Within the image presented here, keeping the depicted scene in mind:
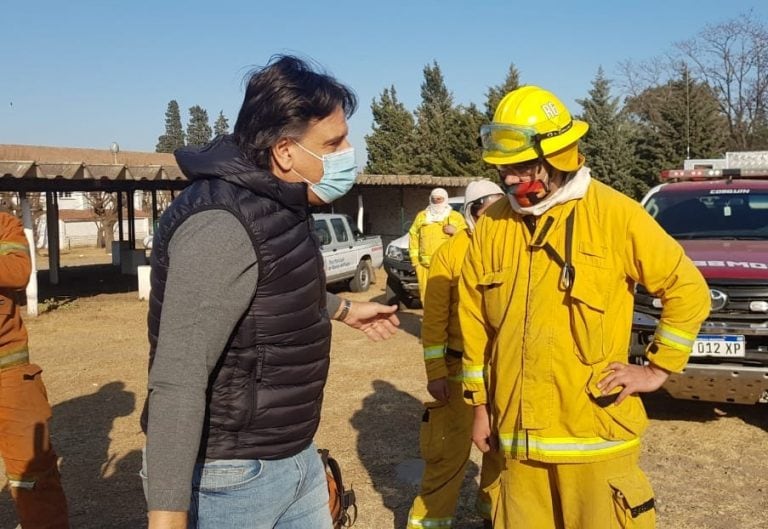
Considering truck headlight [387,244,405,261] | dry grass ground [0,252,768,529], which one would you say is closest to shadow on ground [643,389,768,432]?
dry grass ground [0,252,768,529]

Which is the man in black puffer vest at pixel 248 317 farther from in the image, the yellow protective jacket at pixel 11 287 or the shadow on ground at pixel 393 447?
the shadow on ground at pixel 393 447

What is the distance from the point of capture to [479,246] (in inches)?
107

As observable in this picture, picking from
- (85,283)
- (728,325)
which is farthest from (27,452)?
(85,283)

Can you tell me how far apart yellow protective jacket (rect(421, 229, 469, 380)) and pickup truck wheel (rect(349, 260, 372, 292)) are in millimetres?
12258

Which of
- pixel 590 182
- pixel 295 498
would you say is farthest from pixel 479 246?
pixel 295 498

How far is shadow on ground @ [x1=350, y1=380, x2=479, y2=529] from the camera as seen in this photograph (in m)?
4.57

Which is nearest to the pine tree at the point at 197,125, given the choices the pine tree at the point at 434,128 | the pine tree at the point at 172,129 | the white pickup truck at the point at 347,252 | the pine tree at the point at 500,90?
the pine tree at the point at 172,129

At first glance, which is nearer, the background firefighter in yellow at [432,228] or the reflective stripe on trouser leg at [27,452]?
the reflective stripe on trouser leg at [27,452]

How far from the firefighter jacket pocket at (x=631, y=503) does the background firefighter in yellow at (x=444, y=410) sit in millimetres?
1429

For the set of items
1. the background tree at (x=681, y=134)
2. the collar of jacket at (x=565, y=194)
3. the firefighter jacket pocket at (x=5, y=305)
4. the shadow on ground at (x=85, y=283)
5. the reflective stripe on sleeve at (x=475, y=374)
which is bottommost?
the shadow on ground at (x=85, y=283)

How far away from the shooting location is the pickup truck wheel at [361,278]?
52.8ft

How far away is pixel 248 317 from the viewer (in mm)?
1771

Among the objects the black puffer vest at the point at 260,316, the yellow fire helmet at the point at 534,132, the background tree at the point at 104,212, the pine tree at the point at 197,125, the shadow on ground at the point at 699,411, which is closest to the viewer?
the black puffer vest at the point at 260,316

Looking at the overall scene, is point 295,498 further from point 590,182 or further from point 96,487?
point 96,487
